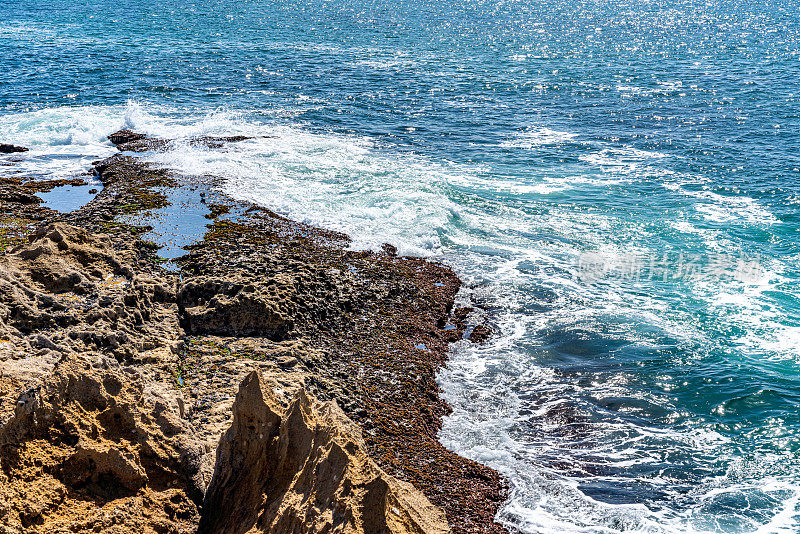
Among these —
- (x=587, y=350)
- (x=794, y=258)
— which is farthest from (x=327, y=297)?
(x=794, y=258)

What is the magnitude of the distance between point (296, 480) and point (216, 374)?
870 centimetres

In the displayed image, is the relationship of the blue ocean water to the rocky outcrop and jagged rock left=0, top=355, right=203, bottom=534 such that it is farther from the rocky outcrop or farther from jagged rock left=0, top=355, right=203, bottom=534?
the rocky outcrop

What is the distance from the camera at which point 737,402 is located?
2061 centimetres

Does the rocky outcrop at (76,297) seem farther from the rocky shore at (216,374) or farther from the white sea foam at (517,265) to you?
the white sea foam at (517,265)

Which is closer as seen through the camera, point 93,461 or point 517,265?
point 93,461

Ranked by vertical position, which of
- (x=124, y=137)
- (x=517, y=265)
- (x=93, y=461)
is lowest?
(x=517, y=265)

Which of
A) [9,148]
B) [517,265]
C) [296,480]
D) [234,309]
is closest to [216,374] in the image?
[234,309]

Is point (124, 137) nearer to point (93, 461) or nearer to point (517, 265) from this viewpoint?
point (517, 265)

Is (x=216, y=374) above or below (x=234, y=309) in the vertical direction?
below

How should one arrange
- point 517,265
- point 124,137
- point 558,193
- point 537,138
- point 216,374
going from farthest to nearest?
point 537,138 → point 124,137 → point 558,193 → point 517,265 → point 216,374

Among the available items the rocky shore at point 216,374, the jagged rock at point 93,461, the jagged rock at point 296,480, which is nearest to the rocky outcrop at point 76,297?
the rocky shore at point 216,374

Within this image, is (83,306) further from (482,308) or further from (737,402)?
(737,402)

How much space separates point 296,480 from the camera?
9.80 m

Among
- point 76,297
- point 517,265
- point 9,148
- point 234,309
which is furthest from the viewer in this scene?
point 9,148
